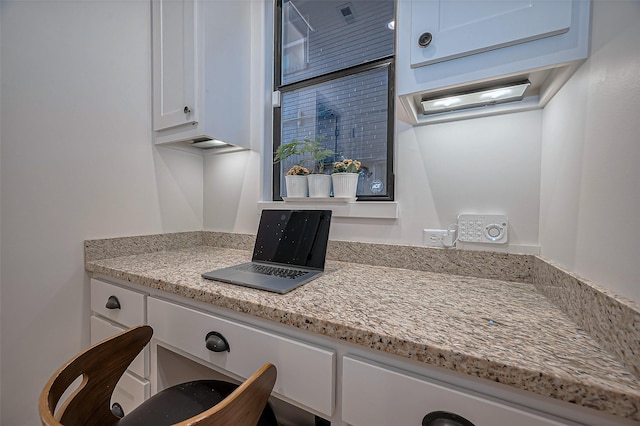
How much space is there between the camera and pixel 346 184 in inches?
49.7

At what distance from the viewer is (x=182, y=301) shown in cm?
89

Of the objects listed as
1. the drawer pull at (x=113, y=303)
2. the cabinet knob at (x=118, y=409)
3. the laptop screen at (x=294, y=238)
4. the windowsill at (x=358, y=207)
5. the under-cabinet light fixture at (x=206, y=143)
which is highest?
the under-cabinet light fixture at (x=206, y=143)

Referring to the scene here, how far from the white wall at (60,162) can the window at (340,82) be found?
0.78 m

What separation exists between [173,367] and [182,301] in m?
0.37

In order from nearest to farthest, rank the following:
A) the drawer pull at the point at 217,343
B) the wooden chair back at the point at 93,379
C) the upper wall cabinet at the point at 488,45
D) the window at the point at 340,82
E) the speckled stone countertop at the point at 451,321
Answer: the speckled stone countertop at the point at 451,321
the wooden chair back at the point at 93,379
the upper wall cabinet at the point at 488,45
the drawer pull at the point at 217,343
the window at the point at 340,82

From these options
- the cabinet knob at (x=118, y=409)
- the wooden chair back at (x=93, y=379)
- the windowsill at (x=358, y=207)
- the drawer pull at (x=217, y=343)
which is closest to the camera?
the wooden chair back at (x=93, y=379)

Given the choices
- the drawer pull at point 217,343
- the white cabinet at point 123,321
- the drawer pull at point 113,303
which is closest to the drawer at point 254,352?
the drawer pull at point 217,343

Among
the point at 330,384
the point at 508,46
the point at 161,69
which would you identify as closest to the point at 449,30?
the point at 508,46

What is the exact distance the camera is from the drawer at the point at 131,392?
3.27 ft

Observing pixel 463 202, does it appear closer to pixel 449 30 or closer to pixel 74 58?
pixel 449 30

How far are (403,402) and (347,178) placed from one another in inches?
36.4

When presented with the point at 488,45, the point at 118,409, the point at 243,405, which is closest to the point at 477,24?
the point at 488,45

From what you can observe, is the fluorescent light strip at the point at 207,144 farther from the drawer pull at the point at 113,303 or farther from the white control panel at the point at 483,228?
the white control panel at the point at 483,228

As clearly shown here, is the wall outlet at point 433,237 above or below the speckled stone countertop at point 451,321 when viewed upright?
above
